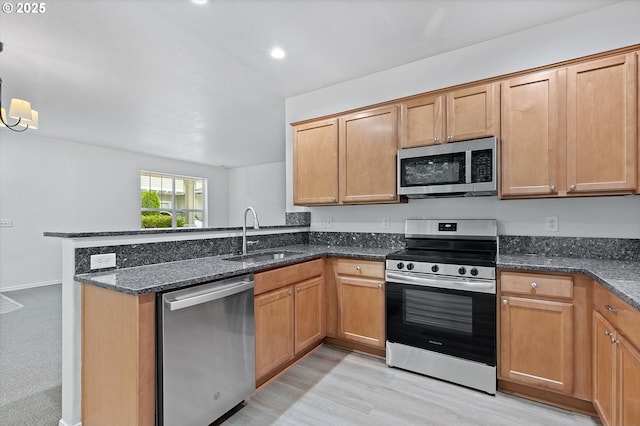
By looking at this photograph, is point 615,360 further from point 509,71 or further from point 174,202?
point 174,202

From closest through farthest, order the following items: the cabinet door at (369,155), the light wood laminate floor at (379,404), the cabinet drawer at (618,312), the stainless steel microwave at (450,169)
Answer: the cabinet drawer at (618,312), the light wood laminate floor at (379,404), the stainless steel microwave at (450,169), the cabinet door at (369,155)

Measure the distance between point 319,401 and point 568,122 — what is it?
101 inches

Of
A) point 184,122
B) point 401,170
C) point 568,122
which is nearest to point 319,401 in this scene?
point 401,170

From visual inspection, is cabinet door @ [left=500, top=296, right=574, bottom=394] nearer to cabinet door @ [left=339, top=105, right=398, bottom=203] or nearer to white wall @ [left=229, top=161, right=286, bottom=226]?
cabinet door @ [left=339, top=105, right=398, bottom=203]

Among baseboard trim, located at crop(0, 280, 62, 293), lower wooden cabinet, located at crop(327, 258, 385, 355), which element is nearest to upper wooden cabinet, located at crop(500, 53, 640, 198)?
lower wooden cabinet, located at crop(327, 258, 385, 355)

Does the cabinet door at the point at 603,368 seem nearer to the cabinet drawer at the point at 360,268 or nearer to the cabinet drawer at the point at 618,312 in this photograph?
the cabinet drawer at the point at 618,312

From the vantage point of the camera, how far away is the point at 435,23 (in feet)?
7.47

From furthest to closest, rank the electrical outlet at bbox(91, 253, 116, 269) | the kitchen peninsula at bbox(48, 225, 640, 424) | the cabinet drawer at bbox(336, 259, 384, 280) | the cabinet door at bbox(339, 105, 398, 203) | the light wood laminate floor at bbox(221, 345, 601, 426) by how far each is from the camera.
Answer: the cabinet door at bbox(339, 105, 398, 203) < the cabinet drawer at bbox(336, 259, 384, 280) < the light wood laminate floor at bbox(221, 345, 601, 426) < the electrical outlet at bbox(91, 253, 116, 269) < the kitchen peninsula at bbox(48, 225, 640, 424)

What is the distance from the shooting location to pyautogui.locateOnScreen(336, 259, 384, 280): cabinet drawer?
8.30 feet

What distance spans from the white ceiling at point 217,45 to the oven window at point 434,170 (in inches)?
38.3

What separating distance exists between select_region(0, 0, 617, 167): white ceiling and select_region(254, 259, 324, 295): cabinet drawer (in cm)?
182

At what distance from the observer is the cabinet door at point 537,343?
1894 mm

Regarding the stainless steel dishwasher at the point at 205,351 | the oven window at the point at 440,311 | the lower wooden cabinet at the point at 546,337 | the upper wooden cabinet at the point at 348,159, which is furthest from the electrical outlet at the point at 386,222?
the stainless steel dishwasher at the point at 205,351

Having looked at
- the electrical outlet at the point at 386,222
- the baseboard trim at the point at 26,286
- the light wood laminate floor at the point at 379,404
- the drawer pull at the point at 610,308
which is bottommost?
the light wood laminate floor at the point at 379,404
